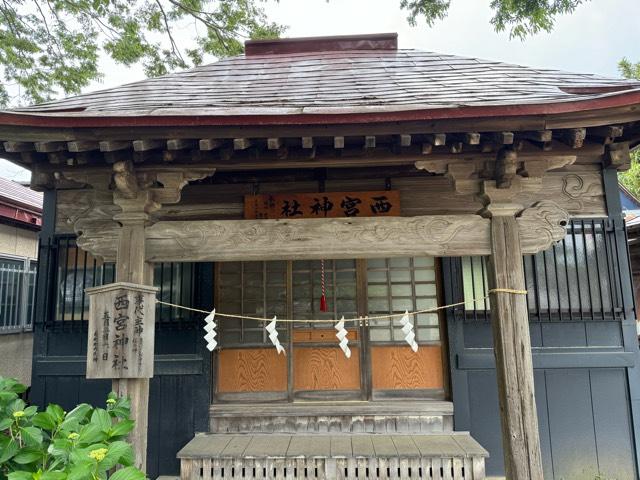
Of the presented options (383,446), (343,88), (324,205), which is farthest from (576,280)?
(343,88)

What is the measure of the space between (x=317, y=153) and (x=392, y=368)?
9.21ft

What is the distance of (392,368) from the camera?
4.89m

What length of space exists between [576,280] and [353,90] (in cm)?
336

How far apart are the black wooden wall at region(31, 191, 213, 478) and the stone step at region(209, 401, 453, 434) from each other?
0.37 meters

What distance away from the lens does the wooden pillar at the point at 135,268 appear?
319 centimetres

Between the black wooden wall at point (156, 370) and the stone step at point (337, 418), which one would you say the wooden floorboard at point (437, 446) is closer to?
the stone step at point (337, 418)

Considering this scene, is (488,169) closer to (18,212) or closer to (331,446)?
(331,446)

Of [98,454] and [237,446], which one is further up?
[98,454]

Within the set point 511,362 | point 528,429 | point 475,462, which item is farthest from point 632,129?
point 475,462

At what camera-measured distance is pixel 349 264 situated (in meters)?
5.08

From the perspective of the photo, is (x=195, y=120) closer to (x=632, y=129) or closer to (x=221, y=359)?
(x=221, y=359)

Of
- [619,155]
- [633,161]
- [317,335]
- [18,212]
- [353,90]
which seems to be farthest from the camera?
[633,161]

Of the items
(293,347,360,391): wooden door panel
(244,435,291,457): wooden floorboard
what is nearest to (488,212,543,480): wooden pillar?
(293,347,360,391): wooden door panel

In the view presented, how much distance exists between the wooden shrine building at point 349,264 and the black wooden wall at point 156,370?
0.02 m
